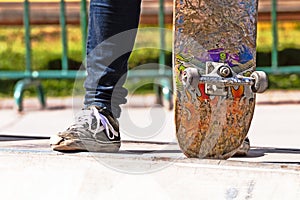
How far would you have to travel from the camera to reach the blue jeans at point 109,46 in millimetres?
2910

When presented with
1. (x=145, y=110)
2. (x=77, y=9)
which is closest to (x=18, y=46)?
(x=77, y=9)

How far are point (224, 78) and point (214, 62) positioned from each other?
0.22 ft

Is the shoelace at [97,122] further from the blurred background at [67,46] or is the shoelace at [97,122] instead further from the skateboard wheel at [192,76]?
the blurred background at [67,46]

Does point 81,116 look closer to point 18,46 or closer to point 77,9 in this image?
point 77,9

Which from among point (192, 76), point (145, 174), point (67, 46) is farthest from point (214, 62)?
point (67, 46)

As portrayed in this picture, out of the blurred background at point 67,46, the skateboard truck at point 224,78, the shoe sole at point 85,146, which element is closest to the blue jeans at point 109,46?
the shoe sole at point 85,146

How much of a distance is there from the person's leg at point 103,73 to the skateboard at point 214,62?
0.90ft

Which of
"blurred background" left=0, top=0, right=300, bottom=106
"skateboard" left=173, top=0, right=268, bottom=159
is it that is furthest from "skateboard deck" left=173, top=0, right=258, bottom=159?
"blurred background" left=0, top=0, right=300, bottom=106

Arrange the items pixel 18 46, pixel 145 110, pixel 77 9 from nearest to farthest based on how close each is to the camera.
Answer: pixel 145 110 < pixel 77 9 < pixel 18 46

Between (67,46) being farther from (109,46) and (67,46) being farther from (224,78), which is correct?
(224,78)

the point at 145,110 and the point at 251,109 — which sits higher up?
the point at 251,109

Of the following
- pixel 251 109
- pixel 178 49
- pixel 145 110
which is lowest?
pixel 145 110

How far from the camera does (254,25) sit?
2.73 meters

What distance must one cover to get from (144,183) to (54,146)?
0.43 meters
